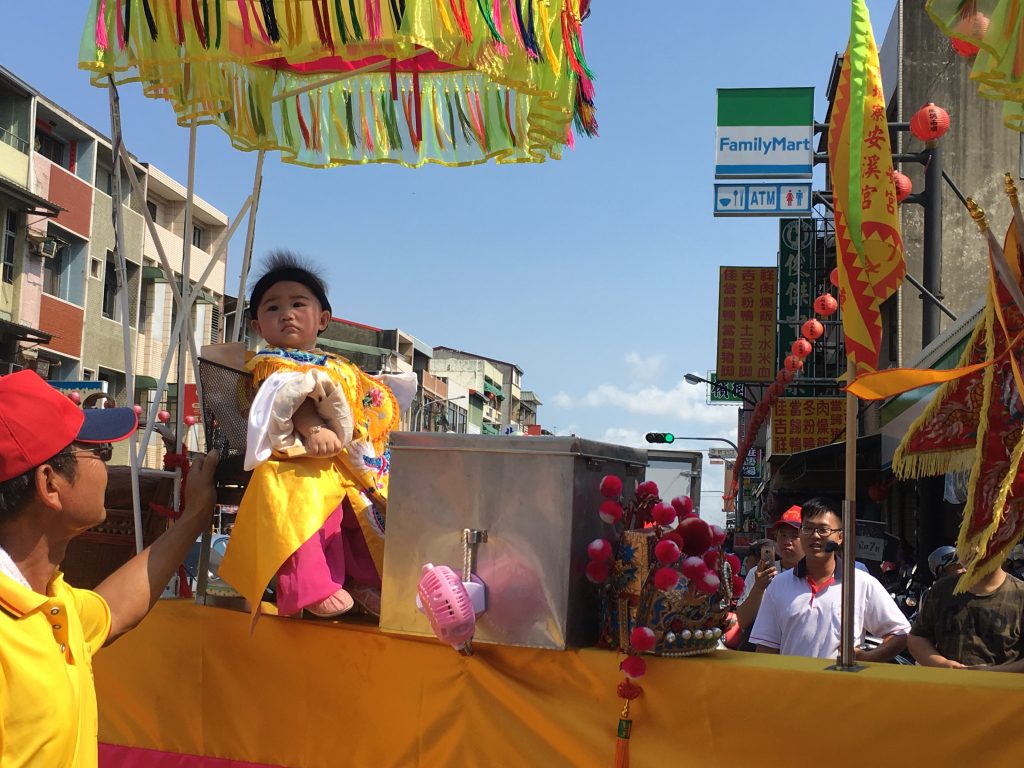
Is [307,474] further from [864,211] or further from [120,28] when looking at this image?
[864,211]

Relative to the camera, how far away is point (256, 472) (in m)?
3.32

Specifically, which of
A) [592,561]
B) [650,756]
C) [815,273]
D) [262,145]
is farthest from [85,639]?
[815,273]

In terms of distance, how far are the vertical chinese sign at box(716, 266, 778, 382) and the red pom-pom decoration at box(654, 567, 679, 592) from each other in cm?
2064

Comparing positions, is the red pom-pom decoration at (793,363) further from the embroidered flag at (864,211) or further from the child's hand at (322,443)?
the child's hand at (322,443)

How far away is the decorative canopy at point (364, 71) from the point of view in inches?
129

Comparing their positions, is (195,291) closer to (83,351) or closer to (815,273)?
(815,273)

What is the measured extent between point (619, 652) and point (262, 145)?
298cm

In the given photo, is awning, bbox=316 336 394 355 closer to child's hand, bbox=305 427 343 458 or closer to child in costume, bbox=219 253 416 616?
child in costume, bbox=219 253 416 616

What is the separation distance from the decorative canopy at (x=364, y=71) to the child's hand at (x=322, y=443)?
1199 mm

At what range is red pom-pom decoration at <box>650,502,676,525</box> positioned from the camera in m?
2.84

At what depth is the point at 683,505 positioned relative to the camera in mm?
2934

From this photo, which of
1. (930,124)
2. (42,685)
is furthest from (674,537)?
(930,124)

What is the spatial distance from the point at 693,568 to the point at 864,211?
1.19m

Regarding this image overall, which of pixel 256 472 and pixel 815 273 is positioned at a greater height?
pixel 815 273
